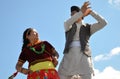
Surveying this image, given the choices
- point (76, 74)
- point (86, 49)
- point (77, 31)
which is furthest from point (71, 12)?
point (76, 74)

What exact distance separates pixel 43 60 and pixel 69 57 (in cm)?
111

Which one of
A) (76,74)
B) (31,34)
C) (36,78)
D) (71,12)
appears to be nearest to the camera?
(36,78)

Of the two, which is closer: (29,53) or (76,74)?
(29,53)

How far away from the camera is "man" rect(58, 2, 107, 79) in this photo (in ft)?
21.5

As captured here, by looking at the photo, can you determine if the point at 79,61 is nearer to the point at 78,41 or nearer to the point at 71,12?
the point at 78,41

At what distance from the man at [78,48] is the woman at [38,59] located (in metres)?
0.86

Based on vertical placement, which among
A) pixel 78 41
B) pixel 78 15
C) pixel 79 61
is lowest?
pixel 79 61

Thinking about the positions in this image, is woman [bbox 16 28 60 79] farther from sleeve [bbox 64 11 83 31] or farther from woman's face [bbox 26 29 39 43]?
sleeve [bbox 64 11 83 31]

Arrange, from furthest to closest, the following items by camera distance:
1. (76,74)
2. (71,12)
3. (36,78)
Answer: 1. (71,12)
2. (76,74)
3. (36,78)

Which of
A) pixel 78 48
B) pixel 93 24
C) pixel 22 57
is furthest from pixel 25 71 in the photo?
pixel 93 24

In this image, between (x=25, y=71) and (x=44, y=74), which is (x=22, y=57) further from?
(x=44, y=74)

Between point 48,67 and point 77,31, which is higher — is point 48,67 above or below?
below

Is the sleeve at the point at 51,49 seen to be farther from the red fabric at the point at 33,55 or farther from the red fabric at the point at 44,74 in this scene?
the red fabric at the point at 44,74

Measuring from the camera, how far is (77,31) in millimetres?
6895
